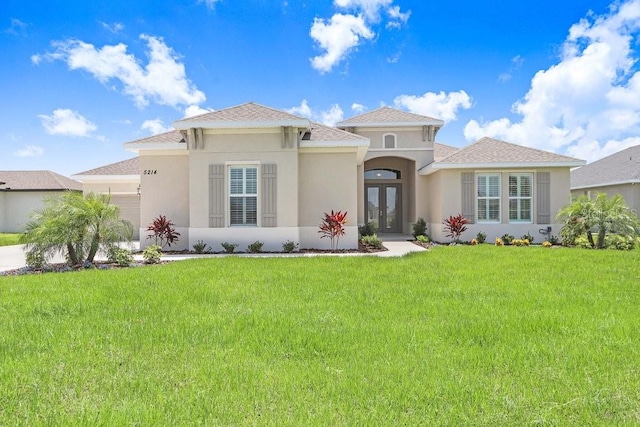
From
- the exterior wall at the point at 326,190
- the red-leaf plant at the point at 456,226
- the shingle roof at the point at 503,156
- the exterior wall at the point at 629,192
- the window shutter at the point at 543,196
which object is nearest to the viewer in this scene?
the exterior wall at the point at 326,190

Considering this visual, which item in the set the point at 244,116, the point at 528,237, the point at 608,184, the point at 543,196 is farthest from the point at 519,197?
the point at 244,116

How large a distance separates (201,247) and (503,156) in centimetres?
1304

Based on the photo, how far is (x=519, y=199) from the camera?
16188mm

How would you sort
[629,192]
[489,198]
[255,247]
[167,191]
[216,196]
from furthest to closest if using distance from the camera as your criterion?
[629,192], [489,198], [167,191], [216,196], [255,247]

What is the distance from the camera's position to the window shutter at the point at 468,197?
16.2 m

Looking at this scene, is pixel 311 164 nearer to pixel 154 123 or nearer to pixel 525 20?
pixel 154 123

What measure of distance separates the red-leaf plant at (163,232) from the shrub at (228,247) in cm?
201

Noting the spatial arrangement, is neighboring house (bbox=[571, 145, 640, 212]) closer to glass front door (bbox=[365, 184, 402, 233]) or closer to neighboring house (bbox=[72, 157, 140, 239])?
A: glass front door (bbox=[365, 184, 402, 233])

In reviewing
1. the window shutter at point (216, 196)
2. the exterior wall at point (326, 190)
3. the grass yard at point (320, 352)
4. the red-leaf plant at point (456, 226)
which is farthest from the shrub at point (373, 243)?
the grass yard at point (320, 352)

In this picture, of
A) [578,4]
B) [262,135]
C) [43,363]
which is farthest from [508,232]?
[43,363]

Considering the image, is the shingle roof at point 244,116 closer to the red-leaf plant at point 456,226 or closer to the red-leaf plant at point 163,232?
the red-leaf plant at point 163,232

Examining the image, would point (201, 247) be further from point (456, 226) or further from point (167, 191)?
point (456, 226)

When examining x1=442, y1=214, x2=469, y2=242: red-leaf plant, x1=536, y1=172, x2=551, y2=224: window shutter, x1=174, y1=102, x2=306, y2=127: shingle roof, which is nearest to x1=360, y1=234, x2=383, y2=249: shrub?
x1=442, y1=214, x2=469, y2=242: red-leaf plant

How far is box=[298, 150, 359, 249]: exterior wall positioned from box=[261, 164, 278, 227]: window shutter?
126 centimetres
